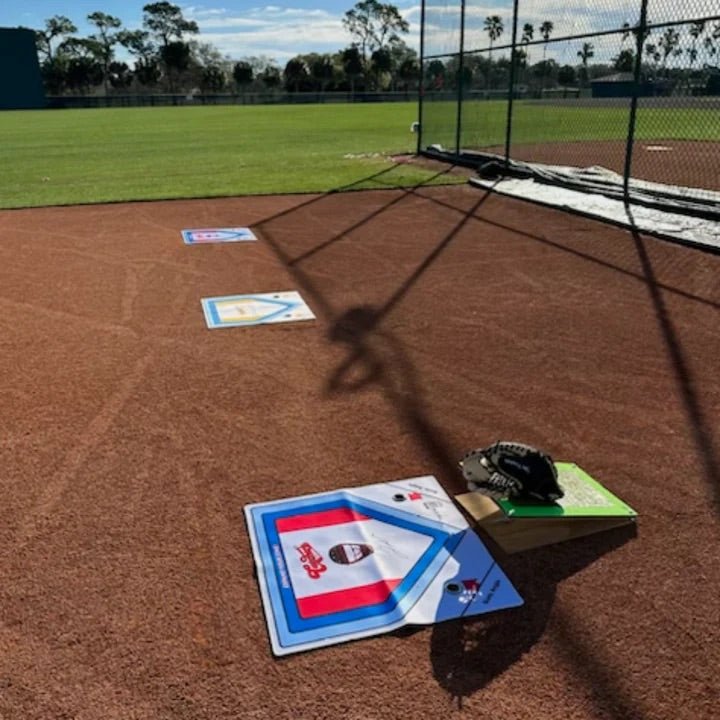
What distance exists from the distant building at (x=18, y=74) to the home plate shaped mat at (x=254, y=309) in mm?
79414

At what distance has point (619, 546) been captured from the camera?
2.79m

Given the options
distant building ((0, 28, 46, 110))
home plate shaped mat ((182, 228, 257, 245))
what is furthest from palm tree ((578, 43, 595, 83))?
distant building ((0, 28, 46, 110))

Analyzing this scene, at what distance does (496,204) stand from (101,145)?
1506 cm

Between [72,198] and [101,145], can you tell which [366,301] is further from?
[101,145]

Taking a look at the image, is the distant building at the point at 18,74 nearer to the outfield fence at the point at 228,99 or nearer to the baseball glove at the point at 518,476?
the outfield fence at the point at 228,99

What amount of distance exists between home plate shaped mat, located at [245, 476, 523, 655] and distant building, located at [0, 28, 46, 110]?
8272 centimetres

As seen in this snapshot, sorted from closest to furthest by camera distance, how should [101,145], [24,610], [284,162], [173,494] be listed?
[24,610], [173,494], [284,162], [101,145]

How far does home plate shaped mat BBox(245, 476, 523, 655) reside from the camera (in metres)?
2.39

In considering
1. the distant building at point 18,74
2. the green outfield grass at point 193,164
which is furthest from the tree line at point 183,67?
the green outfield grass at point 193,164

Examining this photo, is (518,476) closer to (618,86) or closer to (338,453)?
(338,453)

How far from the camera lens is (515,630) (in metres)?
2.35

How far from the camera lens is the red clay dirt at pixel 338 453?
2.16 m

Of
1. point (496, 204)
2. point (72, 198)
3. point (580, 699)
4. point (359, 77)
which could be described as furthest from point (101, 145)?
point (359, 77)

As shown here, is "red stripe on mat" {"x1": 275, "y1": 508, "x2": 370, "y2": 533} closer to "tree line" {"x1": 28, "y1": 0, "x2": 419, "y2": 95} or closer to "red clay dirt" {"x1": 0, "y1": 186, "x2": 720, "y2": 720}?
"red clay dirt" {"x1": 0, "y1": 186, "x2": 720, "y2": 720}
